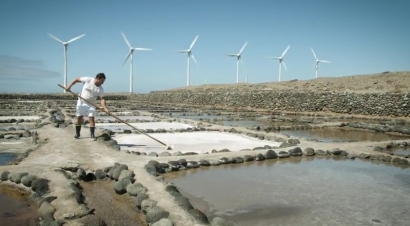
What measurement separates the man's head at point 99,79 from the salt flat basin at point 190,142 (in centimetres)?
178

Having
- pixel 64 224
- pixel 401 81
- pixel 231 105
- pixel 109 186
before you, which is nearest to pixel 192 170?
pixel 109 186

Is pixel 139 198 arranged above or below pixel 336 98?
below

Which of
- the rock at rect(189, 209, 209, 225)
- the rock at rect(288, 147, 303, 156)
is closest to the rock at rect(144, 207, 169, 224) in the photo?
the rock at rect(189, 209, 209, 225)

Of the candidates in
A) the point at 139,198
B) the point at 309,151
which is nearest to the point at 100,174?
the point at 139,198

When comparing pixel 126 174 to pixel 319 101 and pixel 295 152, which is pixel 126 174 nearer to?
pixel 295 152

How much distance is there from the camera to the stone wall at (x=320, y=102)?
25.1 metres

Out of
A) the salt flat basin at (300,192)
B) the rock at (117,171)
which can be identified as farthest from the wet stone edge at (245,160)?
the rock at (117,171)

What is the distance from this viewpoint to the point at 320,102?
3050cm

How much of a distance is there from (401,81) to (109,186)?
3818cm

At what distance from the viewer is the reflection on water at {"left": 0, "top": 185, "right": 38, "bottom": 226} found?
4430 millimetres

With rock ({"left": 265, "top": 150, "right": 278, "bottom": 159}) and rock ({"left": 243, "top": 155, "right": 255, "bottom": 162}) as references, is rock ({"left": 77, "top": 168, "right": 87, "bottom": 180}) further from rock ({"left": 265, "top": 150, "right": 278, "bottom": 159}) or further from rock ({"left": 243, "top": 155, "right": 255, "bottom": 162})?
rock ({"left": 265, "top": 150, "right": 278, "bottom": 159})

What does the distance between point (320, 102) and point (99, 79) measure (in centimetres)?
2411

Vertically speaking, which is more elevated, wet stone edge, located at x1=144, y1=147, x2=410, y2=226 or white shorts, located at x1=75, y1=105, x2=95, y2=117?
white shorts, located at x1=75, y1=105, x2=95, y2=117

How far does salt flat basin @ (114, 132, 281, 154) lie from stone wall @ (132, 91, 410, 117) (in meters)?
16.5
